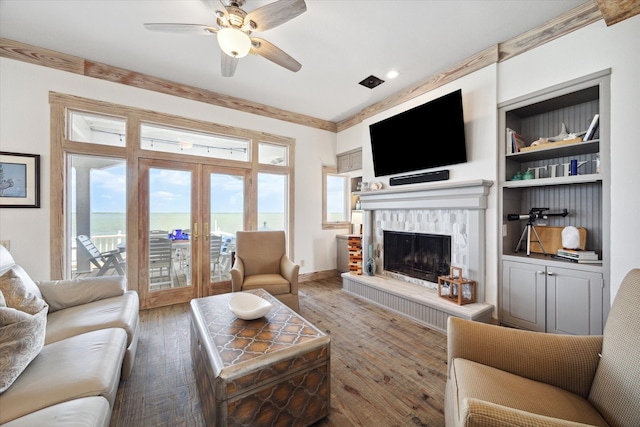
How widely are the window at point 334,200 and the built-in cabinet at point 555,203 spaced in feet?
9.40

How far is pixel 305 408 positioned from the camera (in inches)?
55.2

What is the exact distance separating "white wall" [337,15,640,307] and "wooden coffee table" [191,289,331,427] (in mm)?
2248

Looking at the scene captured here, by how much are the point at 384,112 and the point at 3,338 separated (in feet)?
13.8

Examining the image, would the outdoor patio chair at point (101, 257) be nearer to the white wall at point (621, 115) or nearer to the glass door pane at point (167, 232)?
the glass door pane at point (167, 232)

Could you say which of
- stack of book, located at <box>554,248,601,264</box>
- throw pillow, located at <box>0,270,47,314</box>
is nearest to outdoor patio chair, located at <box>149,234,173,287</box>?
throw pillow, located at <box>0,270,47,314</box>

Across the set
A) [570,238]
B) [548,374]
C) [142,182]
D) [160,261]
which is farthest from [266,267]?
[570,238]

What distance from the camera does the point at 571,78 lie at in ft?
7.31

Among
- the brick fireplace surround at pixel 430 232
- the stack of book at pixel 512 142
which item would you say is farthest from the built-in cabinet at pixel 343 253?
the stack of book at pixel 512 142

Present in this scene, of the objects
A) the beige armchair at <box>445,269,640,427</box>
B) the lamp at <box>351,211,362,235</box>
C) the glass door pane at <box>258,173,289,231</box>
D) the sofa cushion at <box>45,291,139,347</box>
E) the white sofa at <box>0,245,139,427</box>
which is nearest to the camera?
the beige armchair at <box>445,269,640,427</box>

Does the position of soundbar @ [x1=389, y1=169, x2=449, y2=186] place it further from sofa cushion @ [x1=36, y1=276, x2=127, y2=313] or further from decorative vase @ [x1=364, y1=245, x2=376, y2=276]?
sofa cushion @ [x1=36, y1=276, x2=127, y2=313]

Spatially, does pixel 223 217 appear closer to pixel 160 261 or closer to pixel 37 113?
pixel 160 261

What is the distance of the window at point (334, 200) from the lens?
16.0ft

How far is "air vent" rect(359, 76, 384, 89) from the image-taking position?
3279mm

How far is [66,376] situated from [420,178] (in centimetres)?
354
